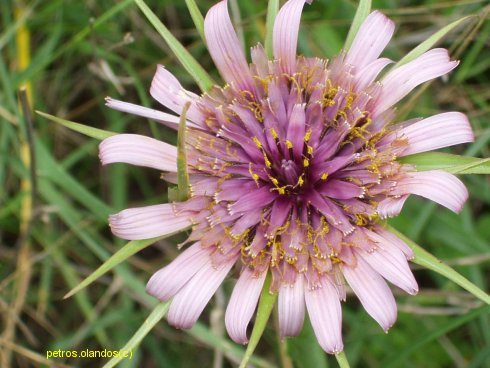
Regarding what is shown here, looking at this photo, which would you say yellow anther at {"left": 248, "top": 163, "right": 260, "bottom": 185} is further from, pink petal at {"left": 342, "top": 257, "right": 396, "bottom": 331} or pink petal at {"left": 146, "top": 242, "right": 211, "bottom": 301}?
pink petal at {"left": 342, "top": 257, "right": 396, "bottom": 331}

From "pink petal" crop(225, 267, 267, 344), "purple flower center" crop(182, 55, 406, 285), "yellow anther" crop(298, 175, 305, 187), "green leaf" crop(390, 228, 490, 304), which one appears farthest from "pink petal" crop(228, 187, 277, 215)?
"green leaf" crop(390, 228, 490, 304)

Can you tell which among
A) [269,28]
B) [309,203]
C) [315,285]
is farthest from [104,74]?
[315,285]

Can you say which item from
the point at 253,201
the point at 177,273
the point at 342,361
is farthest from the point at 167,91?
the point at 342,361

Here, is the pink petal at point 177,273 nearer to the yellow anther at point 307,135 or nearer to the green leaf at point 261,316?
the green leaf at point 261,316

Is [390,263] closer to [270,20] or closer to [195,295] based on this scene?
[195,295]

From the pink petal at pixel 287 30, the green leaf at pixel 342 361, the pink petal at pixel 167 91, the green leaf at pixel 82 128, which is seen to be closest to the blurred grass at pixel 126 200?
the pink petal at pixel 167 91

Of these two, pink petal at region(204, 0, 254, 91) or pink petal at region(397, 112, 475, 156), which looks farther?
pink petal at region(204, 0, 254, 91)

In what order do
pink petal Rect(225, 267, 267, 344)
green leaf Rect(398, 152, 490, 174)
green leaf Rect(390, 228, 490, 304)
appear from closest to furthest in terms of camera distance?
1. green leaf Rect(390, 228, 490, 304)
2. green leaf Rect(398, 152, 490, 174)
3. pink petal Rect(225, 267, 267, 344)
